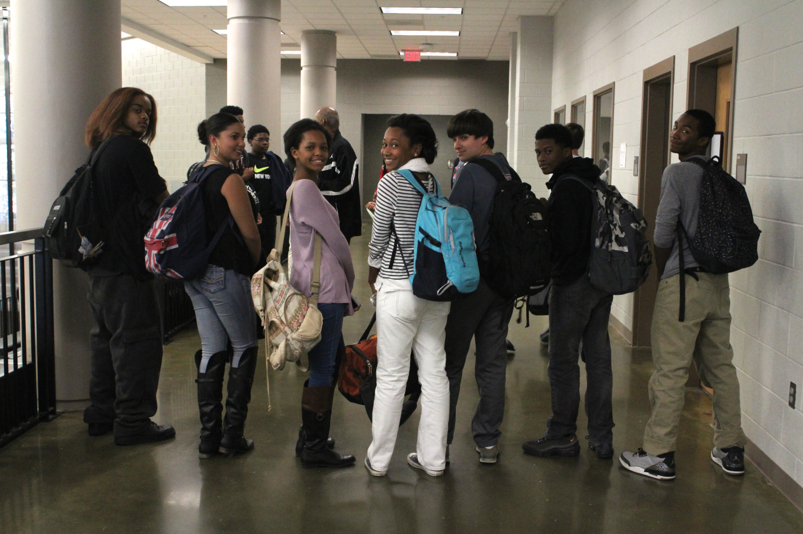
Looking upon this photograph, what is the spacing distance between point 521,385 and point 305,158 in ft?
7.64

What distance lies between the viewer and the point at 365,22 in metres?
12.1

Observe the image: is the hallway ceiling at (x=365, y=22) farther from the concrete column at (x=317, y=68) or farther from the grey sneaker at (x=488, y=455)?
the grey sneaker at (x=488, y=455)

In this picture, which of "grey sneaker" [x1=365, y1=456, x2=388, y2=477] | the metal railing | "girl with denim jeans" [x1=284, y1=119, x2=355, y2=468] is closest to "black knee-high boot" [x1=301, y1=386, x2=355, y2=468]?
"girl with denim jeans" [x1=284, y1=119, x2=355, y2=468]

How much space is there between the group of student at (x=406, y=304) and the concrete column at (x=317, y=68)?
999 centimetres

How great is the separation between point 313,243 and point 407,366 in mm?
667

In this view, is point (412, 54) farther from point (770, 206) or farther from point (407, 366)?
point (407, 366)

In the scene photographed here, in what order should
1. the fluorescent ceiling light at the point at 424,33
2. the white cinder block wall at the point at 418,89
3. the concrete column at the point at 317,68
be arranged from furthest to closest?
1. the white cinder block wall at the point at 418,89
2. the concrete column at the point at 317,68
3. the fluorescent ceiling light at the point at 424,33

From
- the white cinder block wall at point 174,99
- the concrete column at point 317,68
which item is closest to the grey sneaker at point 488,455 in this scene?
the concrete column at point 317,68

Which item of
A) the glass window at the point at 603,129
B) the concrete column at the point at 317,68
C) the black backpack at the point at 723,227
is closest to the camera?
the black backpack at the point at 723,227

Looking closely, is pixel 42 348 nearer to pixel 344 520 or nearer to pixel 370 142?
pixel 344 520

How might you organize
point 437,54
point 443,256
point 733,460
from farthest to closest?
point 437,54 < point 733,460 < point 443,256

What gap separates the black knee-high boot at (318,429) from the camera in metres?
3.27

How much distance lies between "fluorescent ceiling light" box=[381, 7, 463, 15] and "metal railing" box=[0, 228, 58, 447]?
8.03 metres

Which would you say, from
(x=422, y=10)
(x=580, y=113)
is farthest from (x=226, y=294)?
(x=422, y=10)
